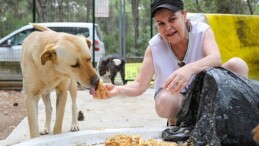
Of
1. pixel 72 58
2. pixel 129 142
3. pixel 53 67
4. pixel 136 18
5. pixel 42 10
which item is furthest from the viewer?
pixel 136 18

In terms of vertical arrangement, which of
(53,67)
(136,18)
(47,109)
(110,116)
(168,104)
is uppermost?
(136,18)

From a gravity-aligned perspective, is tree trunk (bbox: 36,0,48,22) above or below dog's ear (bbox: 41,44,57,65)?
above

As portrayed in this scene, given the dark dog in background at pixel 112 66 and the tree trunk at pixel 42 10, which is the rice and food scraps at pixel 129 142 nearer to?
the dark dog in background at pixel 112 66

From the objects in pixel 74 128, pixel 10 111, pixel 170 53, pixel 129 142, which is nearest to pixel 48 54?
pixel 170 53

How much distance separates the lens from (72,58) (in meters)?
3.15

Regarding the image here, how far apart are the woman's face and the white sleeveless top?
141mm

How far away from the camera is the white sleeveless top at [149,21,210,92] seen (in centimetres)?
304

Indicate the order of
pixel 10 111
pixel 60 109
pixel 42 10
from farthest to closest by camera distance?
pixel 42 10 < pixel 10 111 < pixel 60 109

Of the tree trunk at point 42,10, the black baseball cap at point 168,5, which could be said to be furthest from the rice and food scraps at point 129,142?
the tree trunk at point 42,10

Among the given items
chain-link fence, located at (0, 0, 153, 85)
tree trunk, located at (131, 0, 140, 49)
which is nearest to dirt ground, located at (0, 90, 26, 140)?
chain-link fence, located at (0, 0, 153, 85)

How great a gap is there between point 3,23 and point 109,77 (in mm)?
3127

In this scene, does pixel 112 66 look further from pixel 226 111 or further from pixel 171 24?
pixel 226 111

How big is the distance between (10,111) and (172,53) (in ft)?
14.2

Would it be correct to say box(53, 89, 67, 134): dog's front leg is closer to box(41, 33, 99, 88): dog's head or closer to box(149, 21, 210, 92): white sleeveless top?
box(41, 33, 99, 88): dog's head
